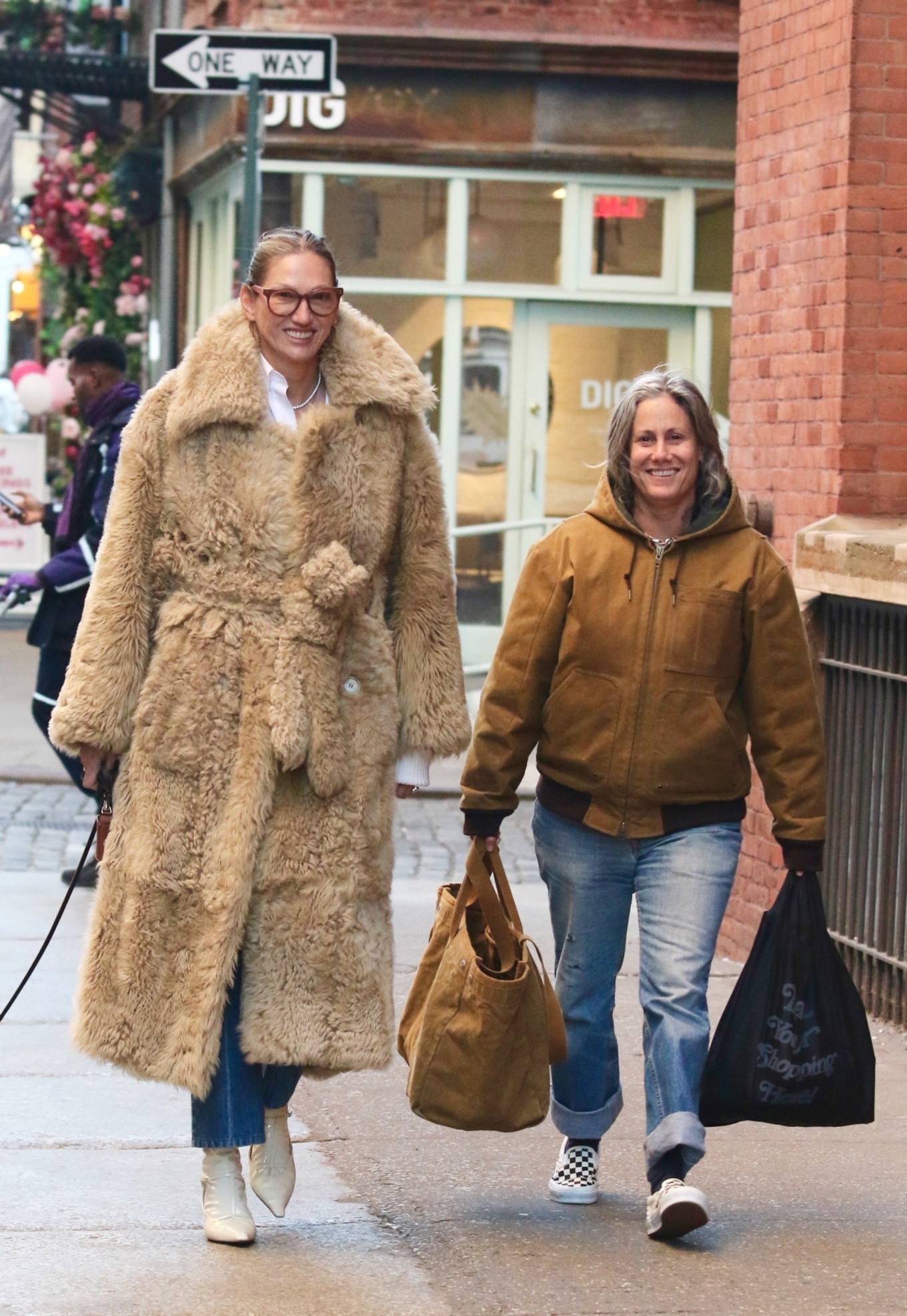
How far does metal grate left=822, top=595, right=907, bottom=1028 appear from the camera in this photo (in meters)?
6.84

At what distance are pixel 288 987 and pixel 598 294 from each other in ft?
41.0

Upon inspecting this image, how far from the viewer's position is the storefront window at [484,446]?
16.8 m

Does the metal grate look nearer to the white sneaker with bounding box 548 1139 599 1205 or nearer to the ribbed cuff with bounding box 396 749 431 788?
the white sneaker with bounding box 548 1139 599 1205


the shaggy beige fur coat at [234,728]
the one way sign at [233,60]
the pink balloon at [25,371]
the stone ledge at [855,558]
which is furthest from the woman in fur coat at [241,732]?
the pink balloon at [25,371]

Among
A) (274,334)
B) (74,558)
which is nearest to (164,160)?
(74,558)

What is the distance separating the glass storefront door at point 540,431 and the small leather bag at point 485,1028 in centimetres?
1193

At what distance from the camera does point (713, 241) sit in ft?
55.1

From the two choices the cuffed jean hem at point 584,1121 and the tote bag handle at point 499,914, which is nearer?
the tote bag handle at point 499,914

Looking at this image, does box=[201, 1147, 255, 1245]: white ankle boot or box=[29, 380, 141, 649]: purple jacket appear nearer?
box=[201, 1147, 255, 1245]: white ankle boot

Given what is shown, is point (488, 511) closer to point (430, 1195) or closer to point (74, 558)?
point (74, 558)

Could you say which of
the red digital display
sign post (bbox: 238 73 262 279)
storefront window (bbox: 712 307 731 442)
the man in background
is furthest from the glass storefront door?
the man in background

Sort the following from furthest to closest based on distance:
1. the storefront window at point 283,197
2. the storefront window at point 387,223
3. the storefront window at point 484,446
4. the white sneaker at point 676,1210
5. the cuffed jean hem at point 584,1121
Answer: the storefront window at point 484,446 < the storefront window at point 387,223 < the storefront window at point 283,197 < the cuffed jean hem at point 584,1121 < the white sneaker at point 676,1210

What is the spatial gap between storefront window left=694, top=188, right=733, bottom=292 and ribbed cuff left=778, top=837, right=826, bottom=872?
12.3 meters

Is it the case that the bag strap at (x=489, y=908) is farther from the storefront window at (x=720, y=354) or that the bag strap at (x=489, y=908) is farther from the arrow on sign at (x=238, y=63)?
the storefront window at (x=720, y=354)
